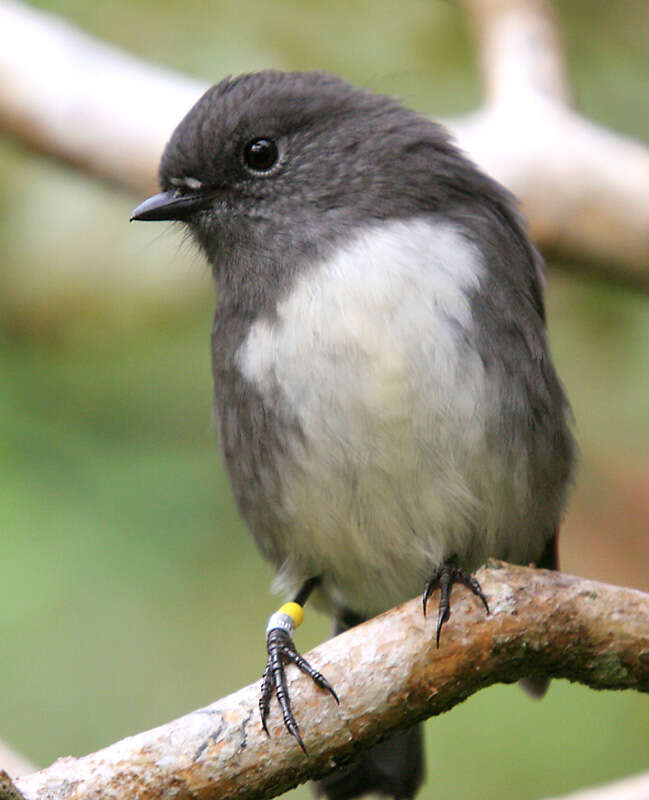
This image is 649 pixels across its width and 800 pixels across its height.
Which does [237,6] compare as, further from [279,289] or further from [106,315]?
[279,289]

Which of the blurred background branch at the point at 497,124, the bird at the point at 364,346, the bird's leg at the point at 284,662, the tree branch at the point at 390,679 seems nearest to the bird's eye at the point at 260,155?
the bird at the point at 364,346

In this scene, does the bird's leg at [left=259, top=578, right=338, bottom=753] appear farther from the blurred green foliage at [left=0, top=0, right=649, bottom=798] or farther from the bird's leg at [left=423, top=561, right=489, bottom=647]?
the blurred green foliage at [left=0, top=0, right=649, bottom=798]

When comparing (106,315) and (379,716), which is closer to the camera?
(379,716)

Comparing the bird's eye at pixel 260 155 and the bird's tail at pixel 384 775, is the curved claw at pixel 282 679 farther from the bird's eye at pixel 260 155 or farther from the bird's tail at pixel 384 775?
the bird's eye at pixel 260 155

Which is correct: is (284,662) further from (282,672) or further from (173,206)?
(173,206)

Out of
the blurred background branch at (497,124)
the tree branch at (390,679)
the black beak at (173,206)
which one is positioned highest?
the blurred background branch at (497,124)

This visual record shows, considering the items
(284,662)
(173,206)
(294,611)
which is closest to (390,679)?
(284,662)

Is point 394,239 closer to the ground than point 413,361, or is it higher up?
higher up

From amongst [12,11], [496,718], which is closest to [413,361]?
[496,718]
